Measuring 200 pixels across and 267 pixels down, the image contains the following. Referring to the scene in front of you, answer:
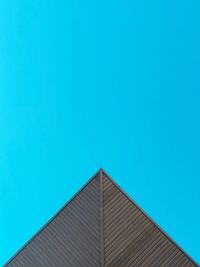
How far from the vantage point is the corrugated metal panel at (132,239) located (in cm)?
2105

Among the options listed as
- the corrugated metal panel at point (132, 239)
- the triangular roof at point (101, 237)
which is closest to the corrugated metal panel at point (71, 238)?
the triangular roof at point (101, 237)

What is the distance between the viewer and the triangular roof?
21.1m

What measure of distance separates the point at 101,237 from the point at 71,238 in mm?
2109

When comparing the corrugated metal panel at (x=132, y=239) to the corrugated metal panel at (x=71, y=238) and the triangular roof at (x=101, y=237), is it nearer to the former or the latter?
the triangular roof at (x=101, y=237)

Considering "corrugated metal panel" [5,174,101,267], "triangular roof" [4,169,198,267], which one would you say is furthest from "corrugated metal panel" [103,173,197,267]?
"corrugated metal panel" [5,174,101,267]

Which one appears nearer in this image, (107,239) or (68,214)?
(107,239)

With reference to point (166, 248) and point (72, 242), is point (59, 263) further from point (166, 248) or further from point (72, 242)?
point (166, 248)

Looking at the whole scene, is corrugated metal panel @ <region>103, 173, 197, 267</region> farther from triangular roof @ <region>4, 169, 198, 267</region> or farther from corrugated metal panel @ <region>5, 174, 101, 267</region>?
corrugated metal panel @ <region>5, 174, 101, 267</region>

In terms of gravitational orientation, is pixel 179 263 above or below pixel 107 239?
below

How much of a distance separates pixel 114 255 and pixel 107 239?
3.41ft

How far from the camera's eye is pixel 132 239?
2166 centimetres

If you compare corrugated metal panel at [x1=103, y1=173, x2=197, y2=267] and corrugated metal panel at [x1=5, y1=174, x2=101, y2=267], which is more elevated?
corrugated metal panel at [x1=5, y1=174, x2=101, y2=267]

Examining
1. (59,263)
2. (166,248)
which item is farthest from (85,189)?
(166,248)

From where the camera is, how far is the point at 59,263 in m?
21.4
